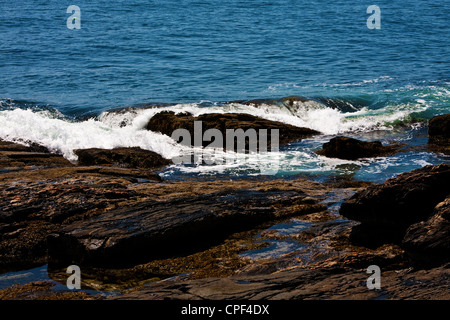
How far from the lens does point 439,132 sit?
12930 mm

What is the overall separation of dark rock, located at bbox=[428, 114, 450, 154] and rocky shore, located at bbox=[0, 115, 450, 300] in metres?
5.86

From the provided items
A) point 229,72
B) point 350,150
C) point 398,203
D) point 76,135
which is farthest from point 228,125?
point 398,203

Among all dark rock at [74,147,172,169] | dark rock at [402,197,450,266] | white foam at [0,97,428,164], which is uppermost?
dark rock at [402,197,450,266]

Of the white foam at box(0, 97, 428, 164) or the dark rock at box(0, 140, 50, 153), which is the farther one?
the white foam at box(0, 97, 428, 164)

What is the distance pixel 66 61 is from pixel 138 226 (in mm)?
19376

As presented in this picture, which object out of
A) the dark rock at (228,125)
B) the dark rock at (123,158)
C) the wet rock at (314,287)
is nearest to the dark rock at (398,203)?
the wet rock at (314,287)

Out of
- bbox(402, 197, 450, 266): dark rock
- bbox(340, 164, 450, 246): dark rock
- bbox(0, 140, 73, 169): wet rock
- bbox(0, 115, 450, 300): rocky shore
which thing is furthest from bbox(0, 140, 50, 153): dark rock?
bbox(402, 197, 450, 266): dark rock

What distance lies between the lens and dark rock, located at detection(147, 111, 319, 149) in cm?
1342

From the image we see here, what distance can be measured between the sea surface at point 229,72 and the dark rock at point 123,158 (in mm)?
635

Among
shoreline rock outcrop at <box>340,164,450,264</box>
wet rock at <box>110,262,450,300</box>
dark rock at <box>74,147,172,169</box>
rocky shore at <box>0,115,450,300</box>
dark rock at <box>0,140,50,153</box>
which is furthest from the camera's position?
dark rock at <box>0,140,50,153</box>

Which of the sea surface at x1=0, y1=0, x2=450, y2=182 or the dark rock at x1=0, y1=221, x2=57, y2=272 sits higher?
the sea surface at x1=0, y1=0, x2=450, y2=182

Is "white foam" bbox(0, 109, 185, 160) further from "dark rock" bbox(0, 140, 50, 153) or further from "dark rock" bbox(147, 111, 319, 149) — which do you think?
"dark rock" bbox(147, 111, 319, 149)

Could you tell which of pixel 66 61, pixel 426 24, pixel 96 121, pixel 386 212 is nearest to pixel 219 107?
pixel 96 121
